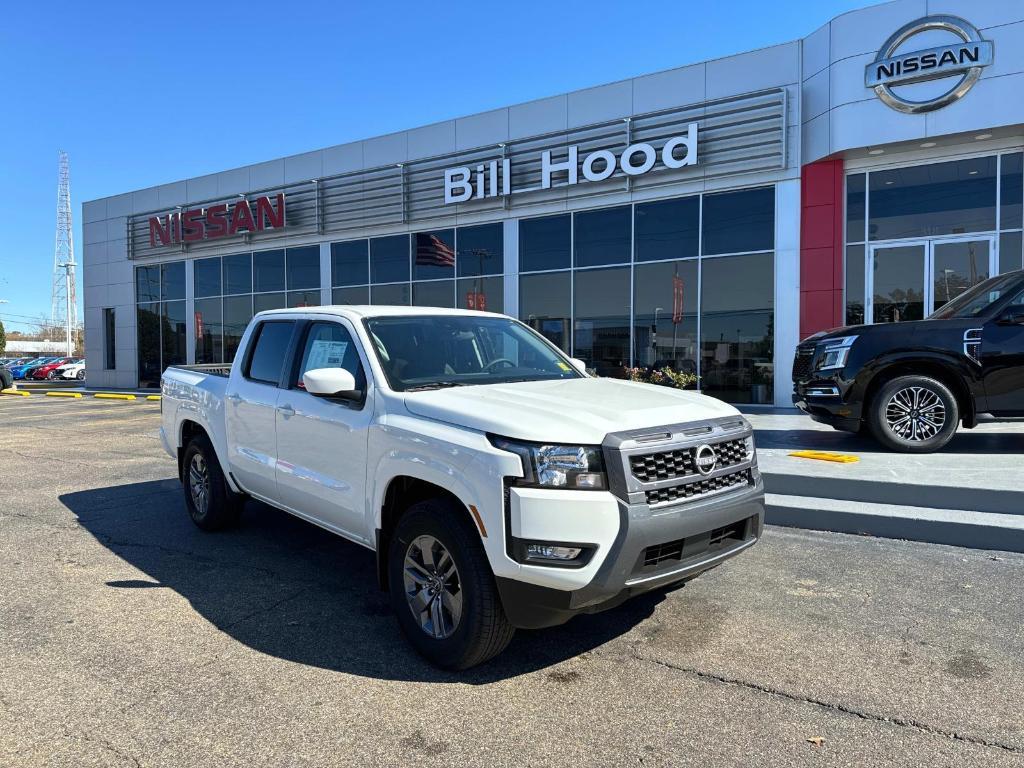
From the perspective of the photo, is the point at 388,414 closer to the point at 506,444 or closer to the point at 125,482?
the point at 506,444

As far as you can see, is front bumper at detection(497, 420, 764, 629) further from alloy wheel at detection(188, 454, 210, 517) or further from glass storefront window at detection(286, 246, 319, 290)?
glass storefront window at detection(286, 246, 319, 290)

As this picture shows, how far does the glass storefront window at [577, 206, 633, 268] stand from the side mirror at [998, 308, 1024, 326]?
9251 mm

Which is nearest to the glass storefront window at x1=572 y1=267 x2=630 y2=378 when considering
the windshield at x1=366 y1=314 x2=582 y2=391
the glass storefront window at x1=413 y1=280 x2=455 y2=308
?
the glass storefront window at x1=413 y1=280 x2=455 y2=308

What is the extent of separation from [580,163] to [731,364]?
5639mm

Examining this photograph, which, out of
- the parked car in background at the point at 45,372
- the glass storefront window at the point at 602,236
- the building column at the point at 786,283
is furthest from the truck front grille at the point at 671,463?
the parked car in background at the point at 45,372

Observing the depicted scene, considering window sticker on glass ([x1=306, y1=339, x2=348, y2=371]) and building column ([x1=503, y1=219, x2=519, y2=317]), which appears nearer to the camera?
window sticker on glass ([x1=306, y1=339, x2=348, y2=371])

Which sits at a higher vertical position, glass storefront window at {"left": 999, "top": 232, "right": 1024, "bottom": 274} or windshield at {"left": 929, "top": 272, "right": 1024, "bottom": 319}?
glass storefront window at {"left": 999, "top": 232, "right": 1024, "bottom": 274}

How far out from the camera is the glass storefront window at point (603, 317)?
16016 millimetres

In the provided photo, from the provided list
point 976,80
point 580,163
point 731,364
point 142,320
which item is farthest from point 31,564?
point 142,320

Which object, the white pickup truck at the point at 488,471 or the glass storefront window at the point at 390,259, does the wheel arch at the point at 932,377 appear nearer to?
the white pickup truck at the point at 488,471

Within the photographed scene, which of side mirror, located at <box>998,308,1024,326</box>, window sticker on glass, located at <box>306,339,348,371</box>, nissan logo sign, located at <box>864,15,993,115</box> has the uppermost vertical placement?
nissan logo sign, located at <box>864,15,993,115</box>

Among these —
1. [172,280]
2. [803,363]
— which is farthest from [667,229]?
[172,280]

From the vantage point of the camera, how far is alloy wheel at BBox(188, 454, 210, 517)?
5.76 metres

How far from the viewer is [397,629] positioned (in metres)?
3.88
